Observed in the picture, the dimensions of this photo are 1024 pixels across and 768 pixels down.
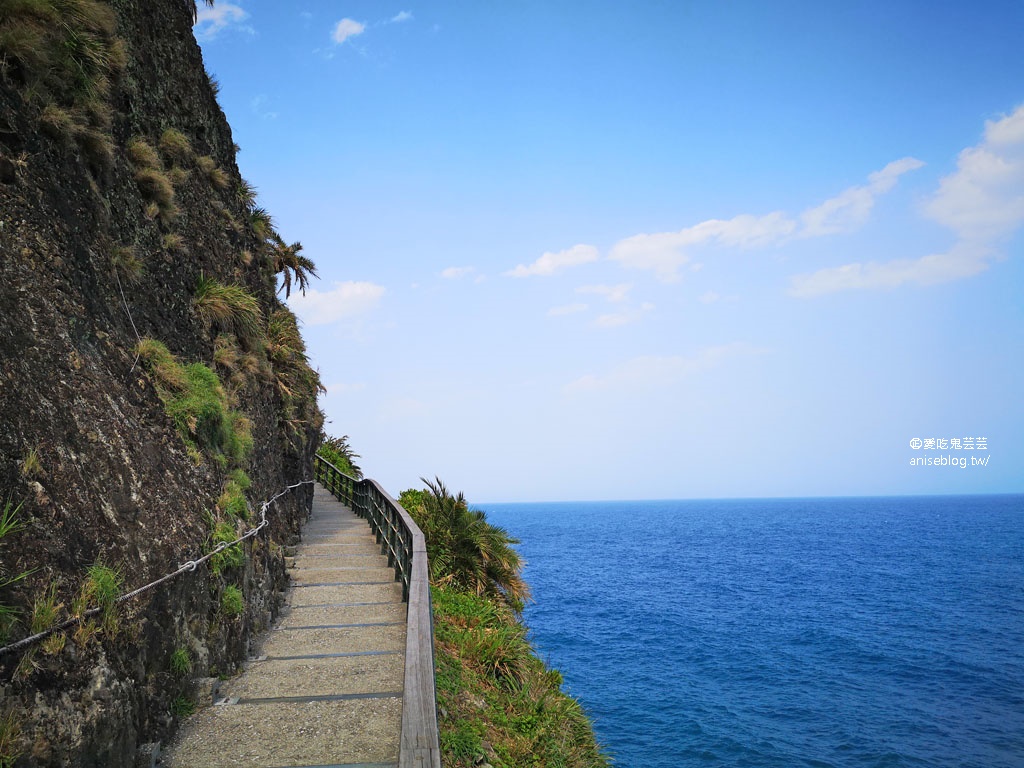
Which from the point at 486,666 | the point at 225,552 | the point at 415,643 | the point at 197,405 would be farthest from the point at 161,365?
the point at 486,666

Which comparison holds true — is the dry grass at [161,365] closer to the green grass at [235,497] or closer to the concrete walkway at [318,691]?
the green grass at [235,497]

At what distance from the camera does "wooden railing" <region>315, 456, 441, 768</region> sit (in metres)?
3.23

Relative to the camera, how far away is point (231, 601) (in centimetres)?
664

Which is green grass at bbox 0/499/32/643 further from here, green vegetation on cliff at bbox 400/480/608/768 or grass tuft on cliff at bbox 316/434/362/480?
grass tuft on cliff at bbox 316/434/362/480

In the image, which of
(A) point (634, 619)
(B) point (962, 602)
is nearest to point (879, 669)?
(A) point (634, 619)

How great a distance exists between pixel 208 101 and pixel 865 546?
100254 mm

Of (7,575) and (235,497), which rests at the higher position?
(235,497)

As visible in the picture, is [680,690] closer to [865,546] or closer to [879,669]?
[879,669]

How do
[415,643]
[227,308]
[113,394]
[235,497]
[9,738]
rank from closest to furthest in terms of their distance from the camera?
1. [9,738]
2. [415,643]
3. [113,394]
4. [235,497]
5. [227,308]

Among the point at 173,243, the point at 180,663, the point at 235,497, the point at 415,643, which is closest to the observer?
the point at 415,643

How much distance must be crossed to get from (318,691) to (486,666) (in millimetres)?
3571

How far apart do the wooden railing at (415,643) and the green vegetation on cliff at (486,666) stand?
109cm

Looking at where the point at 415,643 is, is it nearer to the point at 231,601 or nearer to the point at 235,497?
the point at 231,601

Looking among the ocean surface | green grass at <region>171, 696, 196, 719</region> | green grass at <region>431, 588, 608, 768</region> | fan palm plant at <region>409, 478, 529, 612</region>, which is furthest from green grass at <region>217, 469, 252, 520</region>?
the ocean surface
